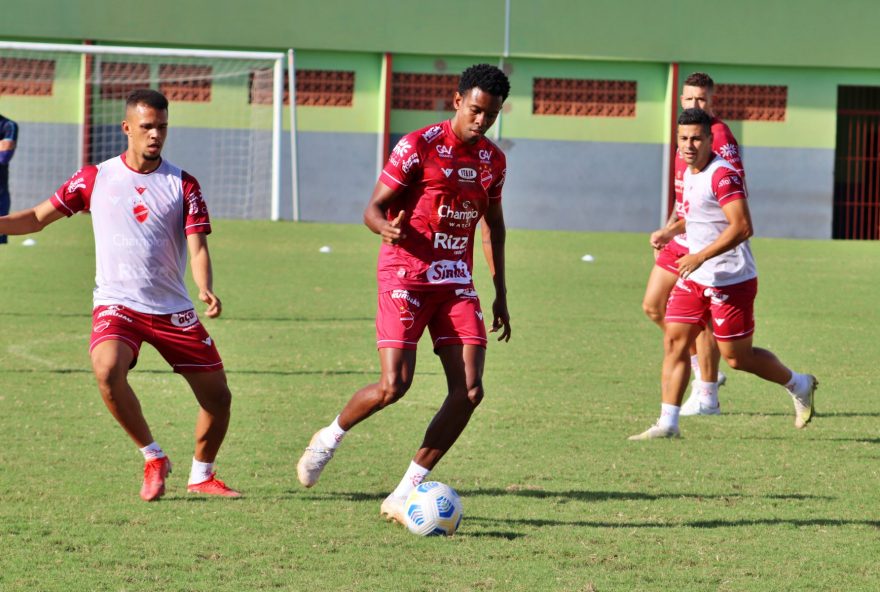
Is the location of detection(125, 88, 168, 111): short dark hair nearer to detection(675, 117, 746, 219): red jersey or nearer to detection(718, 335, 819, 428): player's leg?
detection(675, 117, 746, 219): red jersey

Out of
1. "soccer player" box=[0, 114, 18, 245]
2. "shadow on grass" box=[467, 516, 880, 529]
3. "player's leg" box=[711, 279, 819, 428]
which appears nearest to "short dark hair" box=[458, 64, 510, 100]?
"shadow on grass" box=[467, 516, 880, 529]

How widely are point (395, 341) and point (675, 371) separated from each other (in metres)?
2.65

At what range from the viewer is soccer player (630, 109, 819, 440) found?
771 centimetres

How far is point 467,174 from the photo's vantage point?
5.98 meters

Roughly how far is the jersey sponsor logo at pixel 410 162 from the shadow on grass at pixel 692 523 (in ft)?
4.99

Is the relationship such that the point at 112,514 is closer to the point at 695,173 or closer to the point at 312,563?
the point at 312,563

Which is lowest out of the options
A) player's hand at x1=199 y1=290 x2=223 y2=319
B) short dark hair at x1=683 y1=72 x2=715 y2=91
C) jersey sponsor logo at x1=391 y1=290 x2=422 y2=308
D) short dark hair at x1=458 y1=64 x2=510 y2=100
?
player's hand at x1=199 y1=290 x2=223 y2=319

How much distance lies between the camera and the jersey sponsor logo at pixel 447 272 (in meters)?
5.99

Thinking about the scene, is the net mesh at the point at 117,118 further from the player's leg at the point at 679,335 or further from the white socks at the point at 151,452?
the white socks at the point at 151,452

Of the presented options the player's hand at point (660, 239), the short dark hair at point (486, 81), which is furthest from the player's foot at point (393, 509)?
the player's hand at point (660, 239)

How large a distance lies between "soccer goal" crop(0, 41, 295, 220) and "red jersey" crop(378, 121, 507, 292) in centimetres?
2145

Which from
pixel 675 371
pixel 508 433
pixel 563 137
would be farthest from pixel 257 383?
pixel 563 137

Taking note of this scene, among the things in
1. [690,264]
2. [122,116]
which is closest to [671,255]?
[690,264]

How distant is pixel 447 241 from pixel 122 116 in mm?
22309
